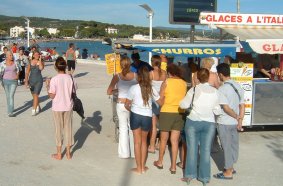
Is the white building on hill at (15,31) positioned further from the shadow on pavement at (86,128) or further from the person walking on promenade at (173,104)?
the person walking on promenade at (173,104)

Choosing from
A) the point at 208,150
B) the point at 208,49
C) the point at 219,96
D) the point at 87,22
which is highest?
the point at 87,22

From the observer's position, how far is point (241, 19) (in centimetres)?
870

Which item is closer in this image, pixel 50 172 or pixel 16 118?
pixel 50 172

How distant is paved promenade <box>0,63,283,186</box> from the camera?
18.6 ft

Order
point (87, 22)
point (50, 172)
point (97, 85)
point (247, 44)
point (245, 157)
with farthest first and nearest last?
point (87, 22)
point (97, 85)
point (247, 44)
point (245, 157)
point (50, 172)

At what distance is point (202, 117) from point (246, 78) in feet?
11.3

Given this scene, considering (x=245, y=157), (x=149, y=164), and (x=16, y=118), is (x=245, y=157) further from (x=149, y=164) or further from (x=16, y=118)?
(x=16, y=118)

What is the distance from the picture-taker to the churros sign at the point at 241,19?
859 cm

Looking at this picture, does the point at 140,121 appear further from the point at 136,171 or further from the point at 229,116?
the point at 229,116

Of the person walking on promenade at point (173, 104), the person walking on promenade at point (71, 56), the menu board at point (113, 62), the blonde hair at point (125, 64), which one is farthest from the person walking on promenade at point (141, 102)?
the person walking on promenade at point (71, 56)

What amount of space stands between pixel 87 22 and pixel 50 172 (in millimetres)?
158444

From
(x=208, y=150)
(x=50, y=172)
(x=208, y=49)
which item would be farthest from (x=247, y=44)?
(x=50, y=172)

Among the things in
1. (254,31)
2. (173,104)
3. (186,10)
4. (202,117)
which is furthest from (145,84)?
(186,10)

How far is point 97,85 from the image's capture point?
16547mm
